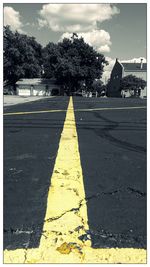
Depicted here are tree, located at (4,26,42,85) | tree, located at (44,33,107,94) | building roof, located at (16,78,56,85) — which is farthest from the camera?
building roof, located at (16,78,56,85)

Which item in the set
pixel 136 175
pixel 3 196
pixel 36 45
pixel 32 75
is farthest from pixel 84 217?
pixel 36 45

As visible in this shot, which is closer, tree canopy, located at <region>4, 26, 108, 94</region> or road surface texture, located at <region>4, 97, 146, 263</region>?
road surface texture, located at <region>4, 97, 146, 263</region>

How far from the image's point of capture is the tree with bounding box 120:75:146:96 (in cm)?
5670

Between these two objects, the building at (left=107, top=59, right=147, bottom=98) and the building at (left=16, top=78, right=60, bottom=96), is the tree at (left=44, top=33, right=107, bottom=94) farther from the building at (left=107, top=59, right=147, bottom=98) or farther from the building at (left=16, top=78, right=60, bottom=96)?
the building at (left=107, top=59, right=147, bottom=98)

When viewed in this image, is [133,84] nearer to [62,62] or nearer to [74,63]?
[74,63]

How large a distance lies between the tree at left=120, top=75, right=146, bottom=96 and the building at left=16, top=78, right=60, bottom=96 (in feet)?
44.7

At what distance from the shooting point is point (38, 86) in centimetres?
6141

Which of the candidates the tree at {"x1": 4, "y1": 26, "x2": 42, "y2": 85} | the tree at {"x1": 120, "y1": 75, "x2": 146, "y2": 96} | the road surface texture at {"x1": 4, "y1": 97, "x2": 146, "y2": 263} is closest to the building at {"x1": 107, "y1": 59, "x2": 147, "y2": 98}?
the tree at {"x1": 120, "y1": 75, "x2": 146, "y2": 96}

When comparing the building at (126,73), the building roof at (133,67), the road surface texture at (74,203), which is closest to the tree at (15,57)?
the building at (126,73)

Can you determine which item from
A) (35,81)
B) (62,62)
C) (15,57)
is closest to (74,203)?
(62,62)

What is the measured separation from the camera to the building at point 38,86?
61.2 m

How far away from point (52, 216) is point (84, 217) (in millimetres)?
209

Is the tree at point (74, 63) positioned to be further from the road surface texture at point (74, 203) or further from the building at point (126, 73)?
the road surface texture at point (74, 203)

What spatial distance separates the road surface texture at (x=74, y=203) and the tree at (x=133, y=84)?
2146 inches
